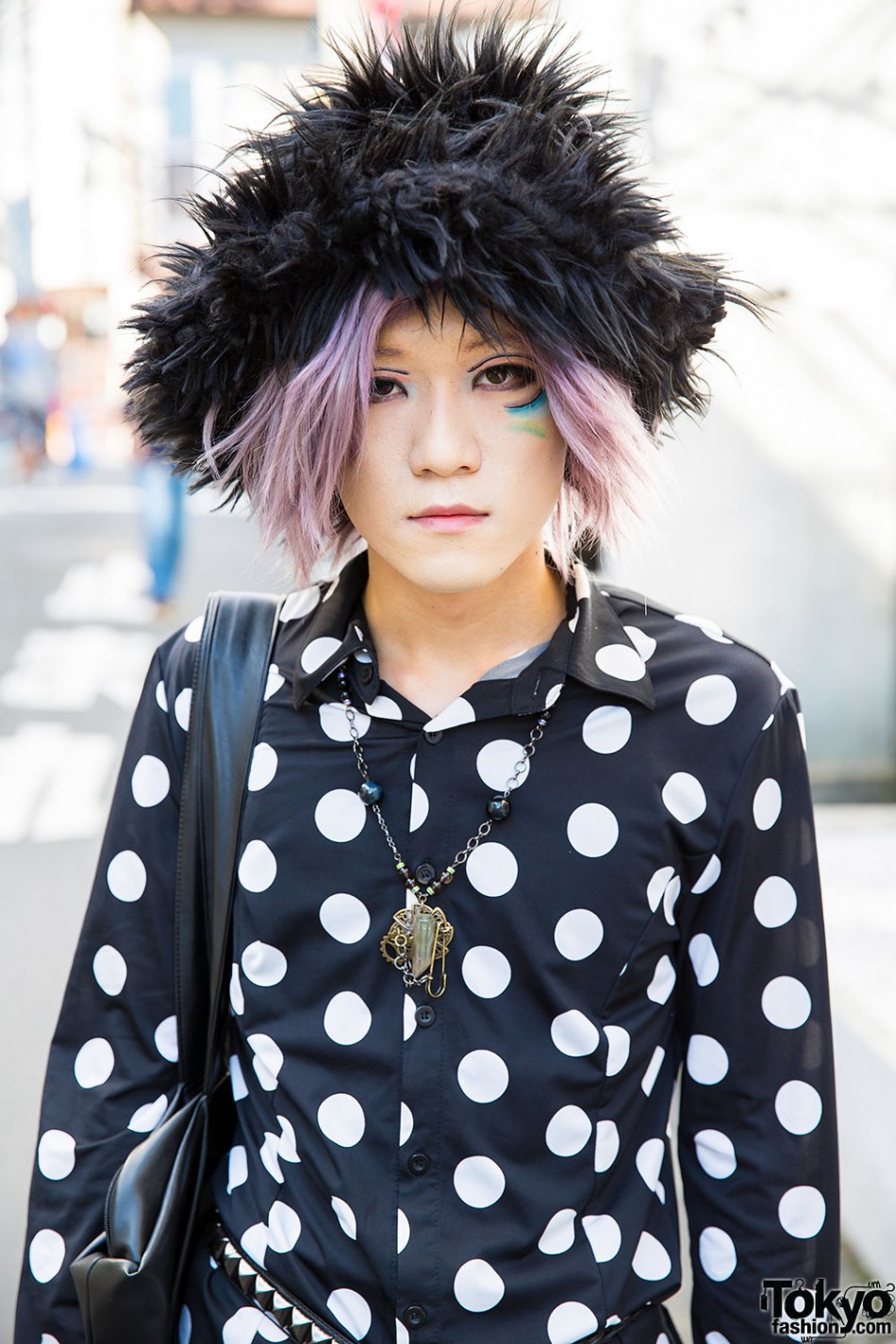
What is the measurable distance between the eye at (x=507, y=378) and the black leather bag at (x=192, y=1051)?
38cm

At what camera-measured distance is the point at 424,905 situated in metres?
1.13

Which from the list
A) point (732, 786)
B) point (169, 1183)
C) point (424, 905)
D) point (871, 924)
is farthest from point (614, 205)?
point (871, 924)

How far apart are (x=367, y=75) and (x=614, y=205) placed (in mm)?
265

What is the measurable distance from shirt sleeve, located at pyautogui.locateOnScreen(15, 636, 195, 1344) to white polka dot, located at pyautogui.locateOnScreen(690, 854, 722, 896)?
55cm

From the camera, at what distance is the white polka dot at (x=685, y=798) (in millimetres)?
1139

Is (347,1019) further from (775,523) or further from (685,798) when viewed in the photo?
(775,523)

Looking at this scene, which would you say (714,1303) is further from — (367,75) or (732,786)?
(367,75)

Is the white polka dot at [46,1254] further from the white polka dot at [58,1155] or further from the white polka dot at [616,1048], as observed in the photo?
the white polka dot at [616,1048]

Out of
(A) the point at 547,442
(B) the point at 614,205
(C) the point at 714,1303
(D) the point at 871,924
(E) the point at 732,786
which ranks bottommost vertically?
(D) the point at 871,924

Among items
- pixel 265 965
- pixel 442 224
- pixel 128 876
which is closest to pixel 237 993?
pixel 265 965

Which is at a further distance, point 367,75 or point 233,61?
point 233,61

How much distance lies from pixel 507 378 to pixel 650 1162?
2.63 ft

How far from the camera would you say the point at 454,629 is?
1255mm

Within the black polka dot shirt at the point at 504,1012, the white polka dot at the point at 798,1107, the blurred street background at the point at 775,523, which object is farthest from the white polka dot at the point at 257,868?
the blurred street background at the point at 775,523
